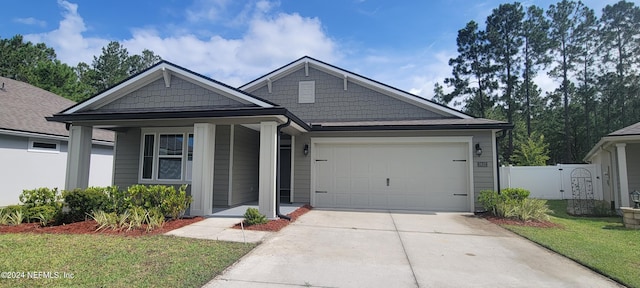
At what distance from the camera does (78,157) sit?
8.77 m

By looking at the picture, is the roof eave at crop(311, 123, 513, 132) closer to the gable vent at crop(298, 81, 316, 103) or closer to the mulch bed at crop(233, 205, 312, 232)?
the gable vent at crop(298, 81, 316, 103)

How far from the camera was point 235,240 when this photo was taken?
5887mm

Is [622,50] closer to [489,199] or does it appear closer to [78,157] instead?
[489,199]

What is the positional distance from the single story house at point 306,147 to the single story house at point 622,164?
11.8ft

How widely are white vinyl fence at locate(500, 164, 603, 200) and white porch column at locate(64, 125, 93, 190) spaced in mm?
17060

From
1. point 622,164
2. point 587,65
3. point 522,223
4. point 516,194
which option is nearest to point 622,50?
point 587,65

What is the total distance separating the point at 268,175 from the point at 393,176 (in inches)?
177

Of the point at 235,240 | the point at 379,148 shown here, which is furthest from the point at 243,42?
the point at 235,240

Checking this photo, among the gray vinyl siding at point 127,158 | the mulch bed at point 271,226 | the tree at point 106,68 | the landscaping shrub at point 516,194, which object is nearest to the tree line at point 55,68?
the tree at point 106,68

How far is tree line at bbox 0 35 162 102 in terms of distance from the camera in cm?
2511

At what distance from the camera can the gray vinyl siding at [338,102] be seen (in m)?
11.6

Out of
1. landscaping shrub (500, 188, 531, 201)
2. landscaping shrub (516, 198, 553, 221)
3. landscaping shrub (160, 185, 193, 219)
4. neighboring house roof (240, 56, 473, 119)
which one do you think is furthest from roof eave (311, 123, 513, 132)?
landscaping shrub (160, 185, 193, 219)

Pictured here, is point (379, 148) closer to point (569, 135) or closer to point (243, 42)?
point (243, 42)

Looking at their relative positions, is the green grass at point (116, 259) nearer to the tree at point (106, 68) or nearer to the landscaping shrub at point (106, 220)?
the landscaping shrub at point (106, 220)
